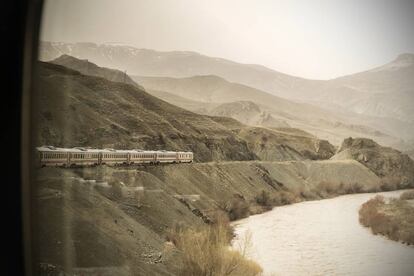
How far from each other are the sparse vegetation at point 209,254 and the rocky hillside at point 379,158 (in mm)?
2425

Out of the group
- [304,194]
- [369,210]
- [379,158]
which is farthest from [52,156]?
[379,158]

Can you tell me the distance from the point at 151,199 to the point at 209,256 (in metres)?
1.77

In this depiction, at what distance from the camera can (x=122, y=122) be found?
9.75 m

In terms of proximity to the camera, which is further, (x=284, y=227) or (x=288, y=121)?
(x=288, y=121)

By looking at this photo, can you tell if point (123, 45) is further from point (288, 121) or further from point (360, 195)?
point (360, 195)

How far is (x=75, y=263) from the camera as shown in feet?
15.6

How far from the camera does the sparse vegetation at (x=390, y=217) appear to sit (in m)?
5.27

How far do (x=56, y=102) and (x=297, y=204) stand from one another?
467 cm

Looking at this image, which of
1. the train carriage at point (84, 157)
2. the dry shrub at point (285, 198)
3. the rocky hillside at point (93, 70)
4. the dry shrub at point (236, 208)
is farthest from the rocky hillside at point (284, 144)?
the train carriage at point (84, 157)

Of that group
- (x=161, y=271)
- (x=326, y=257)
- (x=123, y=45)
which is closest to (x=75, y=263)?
(x=161, y=271)

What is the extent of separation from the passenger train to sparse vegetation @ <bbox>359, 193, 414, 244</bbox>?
14.1ft

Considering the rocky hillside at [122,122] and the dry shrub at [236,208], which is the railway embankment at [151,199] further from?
the rocky hillside at [122,122]

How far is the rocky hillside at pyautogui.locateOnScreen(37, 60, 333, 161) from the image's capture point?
6.46 metres

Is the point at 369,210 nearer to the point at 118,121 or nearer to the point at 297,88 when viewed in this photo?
the point at 297,88
